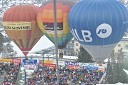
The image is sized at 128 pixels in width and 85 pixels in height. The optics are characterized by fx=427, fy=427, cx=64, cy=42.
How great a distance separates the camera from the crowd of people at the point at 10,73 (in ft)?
65.8

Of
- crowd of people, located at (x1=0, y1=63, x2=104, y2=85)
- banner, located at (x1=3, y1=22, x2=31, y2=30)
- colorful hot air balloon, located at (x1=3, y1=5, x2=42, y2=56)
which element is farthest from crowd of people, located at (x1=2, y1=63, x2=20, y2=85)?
banner, located at (x1=3, y1=22, x2=31, y2=30)

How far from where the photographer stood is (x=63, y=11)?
663 inches

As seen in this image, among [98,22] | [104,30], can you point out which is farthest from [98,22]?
[104,30]

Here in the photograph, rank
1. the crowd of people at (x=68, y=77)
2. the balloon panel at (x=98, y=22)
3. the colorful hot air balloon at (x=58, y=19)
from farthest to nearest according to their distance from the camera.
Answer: the crowd of people at (x=68, y=77) < the colorful hot air balloon at (x=58, y=19) < the balloon panel at (x=98, y=22)

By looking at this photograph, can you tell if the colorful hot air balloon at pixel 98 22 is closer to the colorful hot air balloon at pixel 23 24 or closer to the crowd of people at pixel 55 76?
the colorful hot air balloon at pixel 23 24

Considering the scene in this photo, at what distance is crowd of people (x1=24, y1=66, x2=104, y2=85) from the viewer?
19.6 meters

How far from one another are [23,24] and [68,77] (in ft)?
12.3

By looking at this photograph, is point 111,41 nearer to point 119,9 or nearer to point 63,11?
point 119,9

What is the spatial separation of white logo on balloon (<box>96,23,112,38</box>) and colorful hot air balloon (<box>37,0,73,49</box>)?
1644 mm

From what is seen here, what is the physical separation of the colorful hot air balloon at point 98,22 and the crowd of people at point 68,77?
379cm

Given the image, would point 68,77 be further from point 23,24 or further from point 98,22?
point 98,22

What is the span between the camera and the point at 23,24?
18.2 m

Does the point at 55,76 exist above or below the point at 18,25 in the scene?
below

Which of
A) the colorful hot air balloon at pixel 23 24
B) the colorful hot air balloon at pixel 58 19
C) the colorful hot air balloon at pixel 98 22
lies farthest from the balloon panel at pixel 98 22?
the colorful hot air balloon at pixel 23 24
